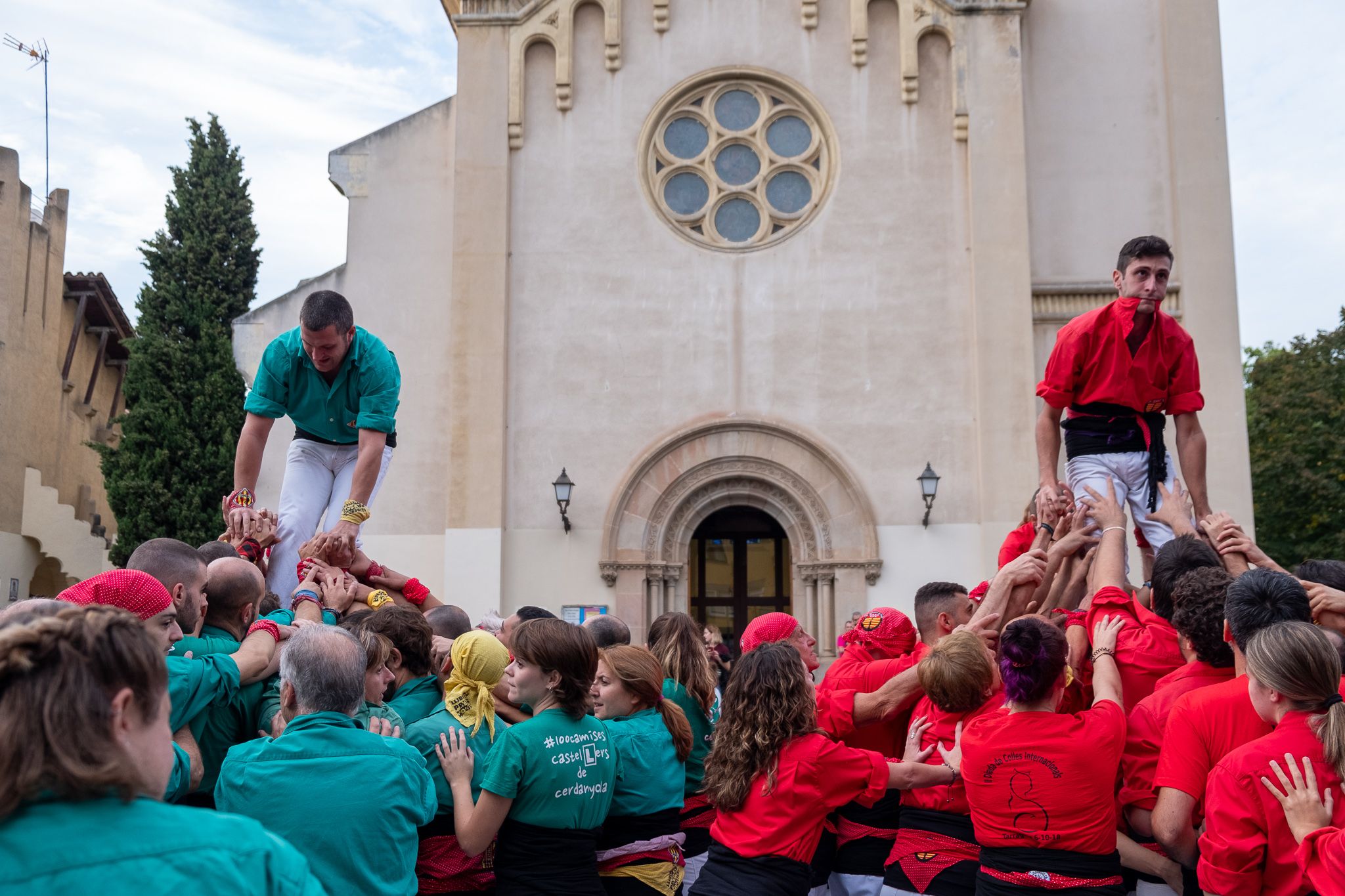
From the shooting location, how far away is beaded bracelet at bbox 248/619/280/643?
13.7 feet

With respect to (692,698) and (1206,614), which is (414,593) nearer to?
(692,698)

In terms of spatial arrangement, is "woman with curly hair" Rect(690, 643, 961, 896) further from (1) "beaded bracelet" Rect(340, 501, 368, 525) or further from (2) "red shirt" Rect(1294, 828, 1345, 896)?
(1) "beaded bracelet" Rect(340, 501, 368, 525)

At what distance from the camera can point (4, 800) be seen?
6.01ft

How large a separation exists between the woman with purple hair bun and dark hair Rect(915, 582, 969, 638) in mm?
1504

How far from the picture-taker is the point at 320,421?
631 cm

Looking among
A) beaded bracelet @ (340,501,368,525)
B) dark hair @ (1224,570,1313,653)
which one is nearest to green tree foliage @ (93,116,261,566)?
beaded bracelet @ (340,501,368,525)

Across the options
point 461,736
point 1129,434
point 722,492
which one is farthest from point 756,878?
point 722,492

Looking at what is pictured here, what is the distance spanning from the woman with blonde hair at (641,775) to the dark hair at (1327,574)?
279 cm

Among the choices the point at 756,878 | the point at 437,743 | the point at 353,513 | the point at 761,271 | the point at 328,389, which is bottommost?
the point at 756,878

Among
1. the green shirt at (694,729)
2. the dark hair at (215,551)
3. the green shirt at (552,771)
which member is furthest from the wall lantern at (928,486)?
the green shirt at (552,771)

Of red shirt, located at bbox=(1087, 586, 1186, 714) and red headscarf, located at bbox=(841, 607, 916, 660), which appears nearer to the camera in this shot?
red shirt, located at bbox=(1087, 586, 1186, 714)

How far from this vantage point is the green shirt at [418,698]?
4.68m

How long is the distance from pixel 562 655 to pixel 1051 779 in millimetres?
1803

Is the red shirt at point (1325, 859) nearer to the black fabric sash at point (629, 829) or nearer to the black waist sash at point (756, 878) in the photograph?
the black waist sash at point (756, 878)
